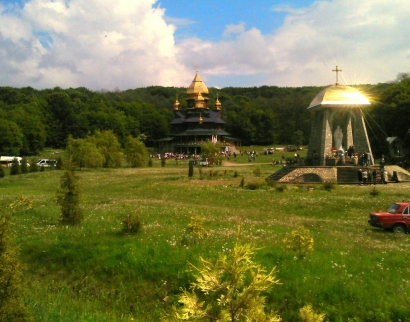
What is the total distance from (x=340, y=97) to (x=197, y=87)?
60.6 metres

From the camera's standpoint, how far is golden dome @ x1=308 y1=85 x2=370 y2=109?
39.1m

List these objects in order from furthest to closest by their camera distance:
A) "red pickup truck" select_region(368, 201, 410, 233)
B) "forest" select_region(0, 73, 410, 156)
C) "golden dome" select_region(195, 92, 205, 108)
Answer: "golden dome" select_region(195, 92, 205, 108) < "forest" select_region(0, 73, 410, 156) < "red pickup truck" select_region(368, 201, 410, 233)

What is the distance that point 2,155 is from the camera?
246 ft

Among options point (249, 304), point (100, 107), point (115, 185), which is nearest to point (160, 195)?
point (115, 185)

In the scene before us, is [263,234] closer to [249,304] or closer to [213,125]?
[249,304]

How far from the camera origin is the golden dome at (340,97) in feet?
128

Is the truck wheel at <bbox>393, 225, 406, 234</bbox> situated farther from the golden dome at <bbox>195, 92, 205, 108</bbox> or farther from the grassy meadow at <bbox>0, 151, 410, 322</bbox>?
the golden dome at <bbox>195, 92, 205, 108</bbox>

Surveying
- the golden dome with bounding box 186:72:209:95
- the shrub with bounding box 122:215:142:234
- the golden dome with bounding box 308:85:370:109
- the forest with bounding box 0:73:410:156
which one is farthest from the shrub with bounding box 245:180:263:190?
the golden dome with bounding box 186:72:209:95

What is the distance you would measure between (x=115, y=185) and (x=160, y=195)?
6.73 meters

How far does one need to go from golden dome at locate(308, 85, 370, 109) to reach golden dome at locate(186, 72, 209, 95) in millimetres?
58601

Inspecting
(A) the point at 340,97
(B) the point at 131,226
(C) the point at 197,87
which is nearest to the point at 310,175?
(A) the point at 340,97

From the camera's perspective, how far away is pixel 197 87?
319ft

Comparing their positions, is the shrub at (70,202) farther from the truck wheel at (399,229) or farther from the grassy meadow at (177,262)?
the truck wheel at (399,229)

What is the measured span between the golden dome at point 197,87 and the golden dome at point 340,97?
58.6 m
